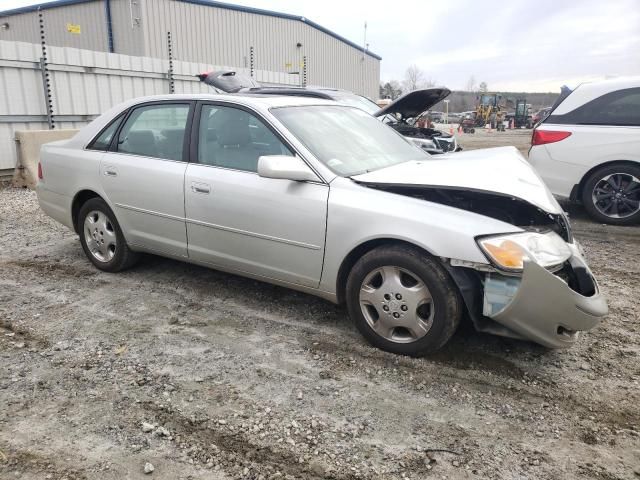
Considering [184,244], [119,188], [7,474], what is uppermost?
[119,188]

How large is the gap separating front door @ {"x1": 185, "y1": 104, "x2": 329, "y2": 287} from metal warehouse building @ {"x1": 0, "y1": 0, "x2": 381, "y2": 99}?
13337mm

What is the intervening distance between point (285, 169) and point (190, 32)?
20.5 meters

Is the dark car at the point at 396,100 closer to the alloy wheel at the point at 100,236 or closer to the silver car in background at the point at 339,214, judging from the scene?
the silver car in background at the point at 339,214

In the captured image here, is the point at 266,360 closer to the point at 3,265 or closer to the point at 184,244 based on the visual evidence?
the point at 184,244

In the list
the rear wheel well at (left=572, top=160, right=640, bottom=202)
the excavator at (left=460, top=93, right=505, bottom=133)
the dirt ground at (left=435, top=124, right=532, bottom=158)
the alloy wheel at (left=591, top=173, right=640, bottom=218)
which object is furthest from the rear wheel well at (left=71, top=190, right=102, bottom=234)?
the excavator at (left=460, top=93, right=505, bottom=133)

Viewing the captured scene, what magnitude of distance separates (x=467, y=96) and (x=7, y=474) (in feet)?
261

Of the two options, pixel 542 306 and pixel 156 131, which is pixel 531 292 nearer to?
pixel 542 306

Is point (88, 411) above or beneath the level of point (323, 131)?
beneath

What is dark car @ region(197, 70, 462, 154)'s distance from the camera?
747cm

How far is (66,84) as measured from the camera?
31.4 feet

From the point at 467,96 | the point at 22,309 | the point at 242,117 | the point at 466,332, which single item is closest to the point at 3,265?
the point at 22,309

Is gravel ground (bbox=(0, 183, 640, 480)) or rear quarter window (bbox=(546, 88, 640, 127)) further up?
rear quarter window (bbox=(546, 88, 640, 127))

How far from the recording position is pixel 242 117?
387cm

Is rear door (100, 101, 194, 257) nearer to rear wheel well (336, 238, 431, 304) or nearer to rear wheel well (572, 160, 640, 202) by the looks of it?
rear wheel well (336, 238, 431, 304)
